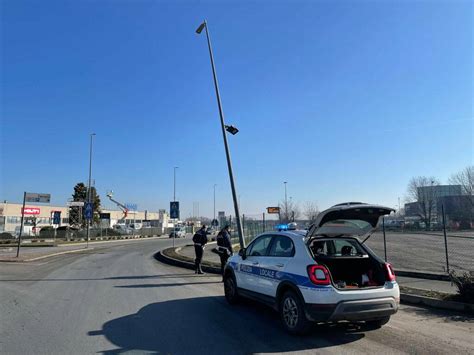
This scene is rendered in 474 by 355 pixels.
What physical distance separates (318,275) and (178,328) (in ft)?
8.46

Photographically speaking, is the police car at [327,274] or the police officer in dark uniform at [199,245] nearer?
the police car at [327,274]

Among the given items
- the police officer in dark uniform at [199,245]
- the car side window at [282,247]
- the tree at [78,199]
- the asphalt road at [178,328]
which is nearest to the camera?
the asphalt road at [178,328]

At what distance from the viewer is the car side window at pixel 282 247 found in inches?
266

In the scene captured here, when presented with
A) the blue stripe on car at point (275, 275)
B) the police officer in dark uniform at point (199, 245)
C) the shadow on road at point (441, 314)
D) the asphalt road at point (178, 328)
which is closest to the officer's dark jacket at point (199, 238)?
the police officer in dark uniform at point (199, 245)

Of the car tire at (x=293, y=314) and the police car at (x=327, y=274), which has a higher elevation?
the police car at (x=327, y=274)

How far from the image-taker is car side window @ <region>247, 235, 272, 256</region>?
303 inches

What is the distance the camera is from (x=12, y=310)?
829 cm

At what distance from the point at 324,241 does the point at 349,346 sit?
1.90 meters

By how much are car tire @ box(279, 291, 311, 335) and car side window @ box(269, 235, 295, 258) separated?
67 cm

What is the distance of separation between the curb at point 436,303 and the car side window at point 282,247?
382cm

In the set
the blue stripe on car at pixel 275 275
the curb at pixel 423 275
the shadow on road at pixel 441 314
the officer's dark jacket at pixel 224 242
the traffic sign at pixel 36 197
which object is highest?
the traffic sign at pixel 36 197

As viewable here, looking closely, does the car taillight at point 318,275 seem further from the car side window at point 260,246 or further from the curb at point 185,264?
the curb at point 185,264

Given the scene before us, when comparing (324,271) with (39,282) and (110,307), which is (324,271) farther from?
(39,282)

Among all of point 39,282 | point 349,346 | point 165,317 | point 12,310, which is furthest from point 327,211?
point 39,282
